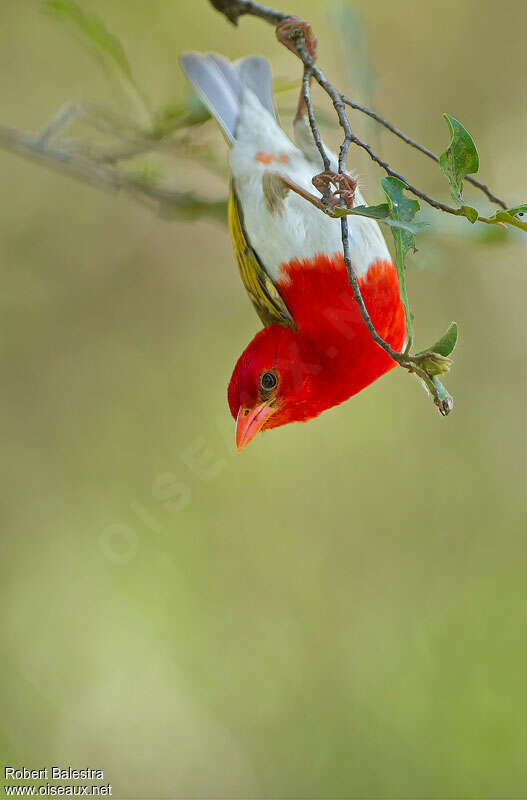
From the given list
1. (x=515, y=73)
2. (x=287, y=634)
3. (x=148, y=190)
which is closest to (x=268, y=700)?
(x=287, y=634)

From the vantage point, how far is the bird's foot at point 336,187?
2135 mm

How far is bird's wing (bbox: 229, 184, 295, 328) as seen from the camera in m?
2.98

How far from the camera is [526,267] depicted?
20.7 feet

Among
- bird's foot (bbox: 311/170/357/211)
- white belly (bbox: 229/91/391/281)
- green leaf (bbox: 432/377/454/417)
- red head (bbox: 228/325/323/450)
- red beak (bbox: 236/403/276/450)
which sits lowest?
green leaf (bbox: 432/377/454/417)

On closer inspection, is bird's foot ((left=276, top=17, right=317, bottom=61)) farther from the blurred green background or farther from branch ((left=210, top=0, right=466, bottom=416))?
the blurred green background

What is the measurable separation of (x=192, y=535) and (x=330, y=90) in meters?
3.84

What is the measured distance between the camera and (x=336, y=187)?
228cm

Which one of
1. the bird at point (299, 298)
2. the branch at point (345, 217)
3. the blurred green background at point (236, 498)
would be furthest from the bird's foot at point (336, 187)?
the blurred green background at point (236, 498)

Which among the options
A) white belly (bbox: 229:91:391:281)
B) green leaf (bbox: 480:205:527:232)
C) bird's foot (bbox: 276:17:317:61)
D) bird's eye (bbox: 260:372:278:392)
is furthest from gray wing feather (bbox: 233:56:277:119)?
green leaf (bbox: 480:205:527:232)

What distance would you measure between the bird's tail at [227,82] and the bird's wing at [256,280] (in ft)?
1.45

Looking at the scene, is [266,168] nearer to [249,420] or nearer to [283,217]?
[283,217]

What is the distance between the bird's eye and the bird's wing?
243mm

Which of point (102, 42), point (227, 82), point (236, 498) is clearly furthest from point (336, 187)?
point (236, 498)

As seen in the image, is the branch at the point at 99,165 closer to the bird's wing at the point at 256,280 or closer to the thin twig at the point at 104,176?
the thin twig at the point at 104,176
